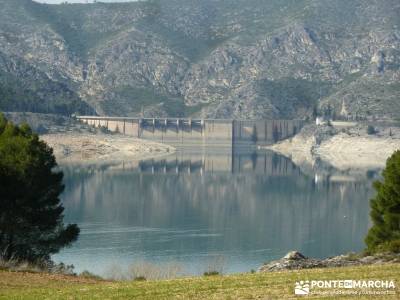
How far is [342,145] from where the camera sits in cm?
16288

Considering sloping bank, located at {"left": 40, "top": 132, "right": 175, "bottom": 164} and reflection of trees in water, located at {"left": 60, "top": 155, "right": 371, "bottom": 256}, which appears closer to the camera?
reflection of trees in water, located at {"left": 60, "top": 155, "right": 371, "bottom": 256}

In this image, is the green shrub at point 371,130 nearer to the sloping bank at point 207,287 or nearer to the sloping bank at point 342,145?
the sloping bank at point 342,145

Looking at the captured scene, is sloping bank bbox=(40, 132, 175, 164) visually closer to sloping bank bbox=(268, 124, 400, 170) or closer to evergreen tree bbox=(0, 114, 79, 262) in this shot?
sloping bank bbox=(268, 124, 400, 170)

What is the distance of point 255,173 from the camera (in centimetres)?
11338

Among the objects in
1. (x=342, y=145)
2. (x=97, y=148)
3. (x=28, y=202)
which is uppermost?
(x=28, y=202)

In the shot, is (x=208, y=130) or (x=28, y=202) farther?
(x=208, y=130)

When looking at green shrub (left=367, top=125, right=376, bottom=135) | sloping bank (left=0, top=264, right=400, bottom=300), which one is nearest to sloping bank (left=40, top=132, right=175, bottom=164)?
green shrub (left=367, top=125, right=376, bottom=135)

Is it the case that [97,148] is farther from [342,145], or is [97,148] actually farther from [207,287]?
[207,287]

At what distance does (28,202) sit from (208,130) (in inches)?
6483

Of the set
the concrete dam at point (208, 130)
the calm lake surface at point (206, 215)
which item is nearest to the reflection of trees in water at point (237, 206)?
the calm lake surface at point (206, 215)

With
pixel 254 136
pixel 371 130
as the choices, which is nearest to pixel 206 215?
pixel 371 130

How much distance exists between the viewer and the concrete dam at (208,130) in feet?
622

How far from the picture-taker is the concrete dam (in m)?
190

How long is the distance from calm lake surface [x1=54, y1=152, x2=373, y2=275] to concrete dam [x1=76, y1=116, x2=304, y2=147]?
7208 centimetres
